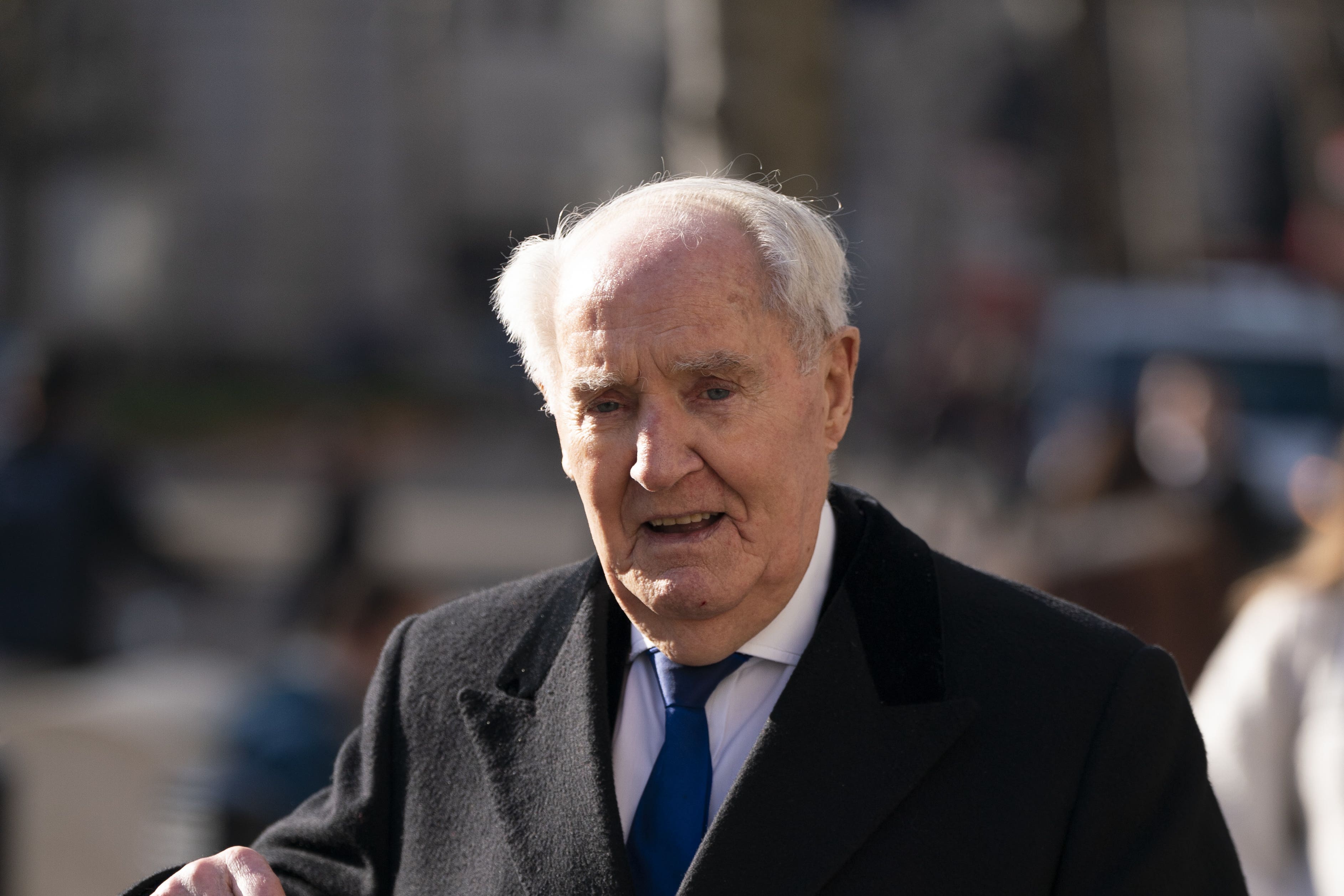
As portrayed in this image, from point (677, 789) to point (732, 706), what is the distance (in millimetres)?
149

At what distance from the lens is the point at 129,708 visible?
18.1 ft

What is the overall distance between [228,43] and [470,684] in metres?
29.1

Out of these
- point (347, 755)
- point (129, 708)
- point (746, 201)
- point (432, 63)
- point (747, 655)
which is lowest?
point (129, 708)

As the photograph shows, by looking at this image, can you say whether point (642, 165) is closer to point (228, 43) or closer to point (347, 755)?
point (228, 43)

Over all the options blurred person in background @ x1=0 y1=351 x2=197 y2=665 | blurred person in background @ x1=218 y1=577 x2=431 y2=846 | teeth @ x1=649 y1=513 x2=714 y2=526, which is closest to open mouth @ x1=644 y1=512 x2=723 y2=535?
teeth @ x1=649 y1=513 x2=714 y2=526

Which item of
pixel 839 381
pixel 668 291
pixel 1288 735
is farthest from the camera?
pixel 1288 735

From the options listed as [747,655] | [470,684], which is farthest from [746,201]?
[470,684]

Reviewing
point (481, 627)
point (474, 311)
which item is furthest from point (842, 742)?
point (474, 311)

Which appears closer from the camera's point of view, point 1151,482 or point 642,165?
point 1151,482

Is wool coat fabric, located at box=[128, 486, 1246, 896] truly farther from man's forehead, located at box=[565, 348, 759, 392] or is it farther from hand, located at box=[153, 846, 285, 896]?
man's forehead, located at box=[565, 348, 759, 392]

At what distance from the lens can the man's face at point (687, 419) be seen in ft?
6.97

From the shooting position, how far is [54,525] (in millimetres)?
6094

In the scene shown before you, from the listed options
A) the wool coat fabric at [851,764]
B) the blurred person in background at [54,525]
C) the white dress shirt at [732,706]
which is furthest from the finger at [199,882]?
the blurred person in background at [54,525]

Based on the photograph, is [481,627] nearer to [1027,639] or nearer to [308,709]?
[1027,639]
